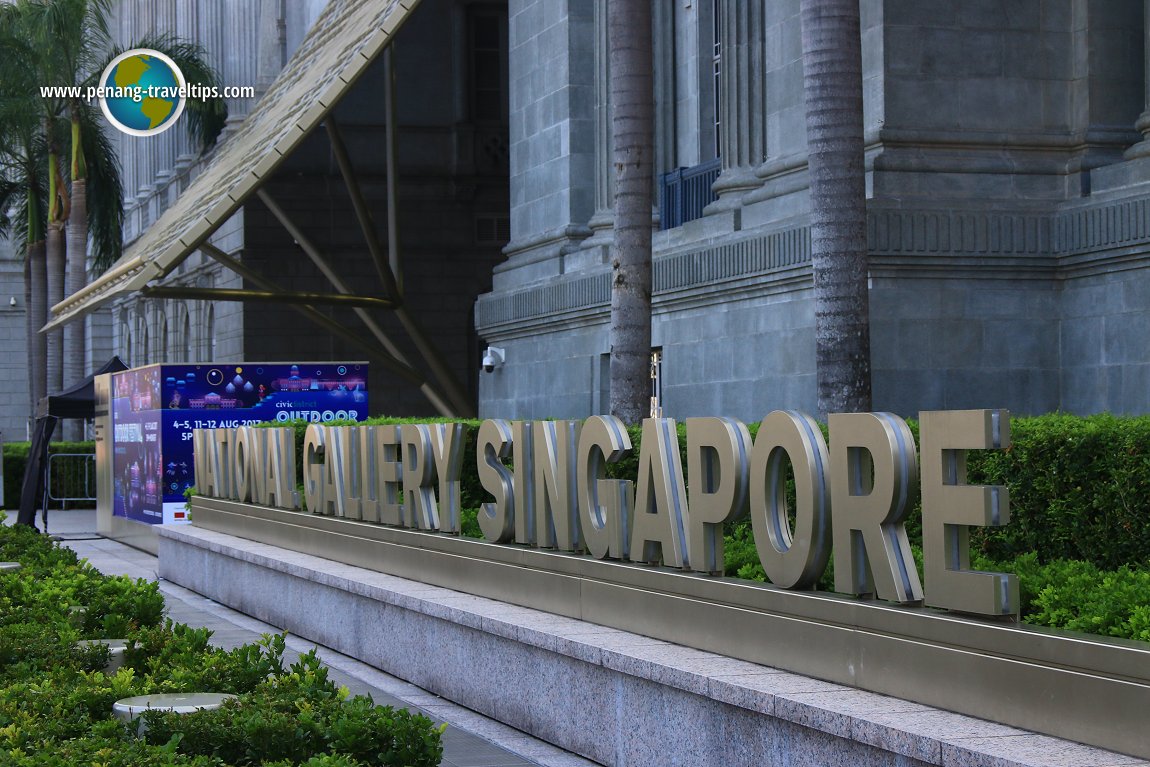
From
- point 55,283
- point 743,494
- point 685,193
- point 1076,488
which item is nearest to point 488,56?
point 55,283

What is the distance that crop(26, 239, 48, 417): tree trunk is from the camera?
53.2 m

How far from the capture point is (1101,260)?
622 inches

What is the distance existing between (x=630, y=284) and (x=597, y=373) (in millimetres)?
7770

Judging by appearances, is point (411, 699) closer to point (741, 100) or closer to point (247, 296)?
point (741, 100)

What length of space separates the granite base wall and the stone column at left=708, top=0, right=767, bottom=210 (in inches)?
294

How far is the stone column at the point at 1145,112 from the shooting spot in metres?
15.6

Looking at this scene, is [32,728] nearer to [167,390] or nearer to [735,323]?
[735,323]

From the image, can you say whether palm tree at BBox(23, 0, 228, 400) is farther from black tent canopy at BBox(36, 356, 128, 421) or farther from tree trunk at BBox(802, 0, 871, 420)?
tree trunk at BBox(802, 0, 871, 420)

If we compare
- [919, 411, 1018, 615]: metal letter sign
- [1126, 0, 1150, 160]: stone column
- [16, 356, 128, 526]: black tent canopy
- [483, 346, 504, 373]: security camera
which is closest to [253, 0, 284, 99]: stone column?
[16, 356, 128, 526]: black tent canopy

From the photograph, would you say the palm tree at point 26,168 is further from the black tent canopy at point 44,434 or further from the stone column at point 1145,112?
the stone column at point 1145,112

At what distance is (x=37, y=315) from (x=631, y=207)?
42.4 m

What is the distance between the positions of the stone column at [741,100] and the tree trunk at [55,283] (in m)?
33.5

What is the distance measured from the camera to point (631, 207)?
1557cm

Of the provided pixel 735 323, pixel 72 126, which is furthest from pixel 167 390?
pixel 72 126
